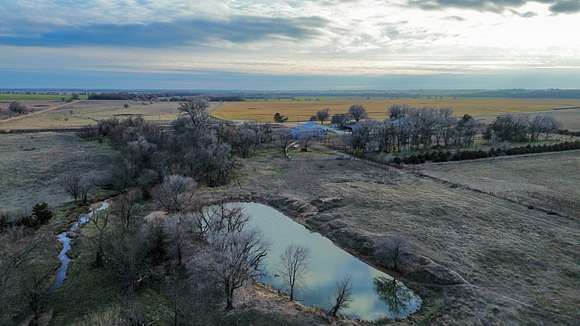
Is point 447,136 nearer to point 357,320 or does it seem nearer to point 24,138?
point 357,320

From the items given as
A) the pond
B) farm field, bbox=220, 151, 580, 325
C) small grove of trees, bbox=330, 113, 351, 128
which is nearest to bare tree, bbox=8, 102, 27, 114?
small grove of trees, bbox=330, 113, 351, 128

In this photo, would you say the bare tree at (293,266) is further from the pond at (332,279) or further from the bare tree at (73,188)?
the bare tree at (73,188)

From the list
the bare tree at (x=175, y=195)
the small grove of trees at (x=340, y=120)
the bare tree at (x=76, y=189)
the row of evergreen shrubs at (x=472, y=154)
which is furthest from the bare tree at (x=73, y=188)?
the small grove of trees at (x=340, y=120)

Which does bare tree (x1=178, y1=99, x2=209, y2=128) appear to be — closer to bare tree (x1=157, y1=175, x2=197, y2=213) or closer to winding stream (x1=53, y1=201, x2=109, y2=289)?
winding stream (x1=53, y1=201, x2=109, y2=289)

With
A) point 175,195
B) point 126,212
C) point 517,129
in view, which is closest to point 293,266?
point 175,195

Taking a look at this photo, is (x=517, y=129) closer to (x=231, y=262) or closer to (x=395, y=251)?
(x=395, y=251)
